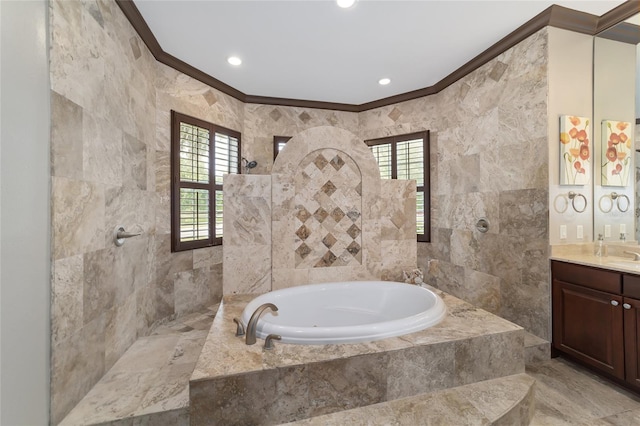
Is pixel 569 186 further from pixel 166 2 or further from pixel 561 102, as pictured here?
pixel 166 2

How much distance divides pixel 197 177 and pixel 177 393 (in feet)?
7.08

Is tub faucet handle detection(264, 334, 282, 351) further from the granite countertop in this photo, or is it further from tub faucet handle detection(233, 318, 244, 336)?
the granite countertop

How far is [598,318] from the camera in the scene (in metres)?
1.90

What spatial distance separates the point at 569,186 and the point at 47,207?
3.55 meters

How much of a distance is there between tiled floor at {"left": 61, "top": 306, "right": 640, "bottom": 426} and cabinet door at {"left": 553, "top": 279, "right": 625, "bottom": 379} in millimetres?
163

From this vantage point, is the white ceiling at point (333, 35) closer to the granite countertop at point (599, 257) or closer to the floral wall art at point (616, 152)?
the floral wall art at point (616, 152)

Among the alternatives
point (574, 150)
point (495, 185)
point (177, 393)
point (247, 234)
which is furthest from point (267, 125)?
point (574, 150)

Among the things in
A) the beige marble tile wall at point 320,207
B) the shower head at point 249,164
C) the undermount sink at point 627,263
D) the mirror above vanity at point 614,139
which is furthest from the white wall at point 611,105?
the shower head at point 249,164

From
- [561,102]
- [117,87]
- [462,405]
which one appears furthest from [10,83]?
[561,102]

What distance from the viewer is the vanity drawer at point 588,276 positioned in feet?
5.93

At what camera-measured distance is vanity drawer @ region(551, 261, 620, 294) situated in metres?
1.81

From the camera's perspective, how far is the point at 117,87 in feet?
6.31

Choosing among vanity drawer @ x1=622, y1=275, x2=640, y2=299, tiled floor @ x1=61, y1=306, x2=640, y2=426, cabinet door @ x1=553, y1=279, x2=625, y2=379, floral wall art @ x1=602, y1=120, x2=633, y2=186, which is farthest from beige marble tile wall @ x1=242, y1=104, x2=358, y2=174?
vanity drawer @ x1=622, y1=275, x2=640, y2=299

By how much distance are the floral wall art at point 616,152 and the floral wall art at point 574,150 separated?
0.65ft
